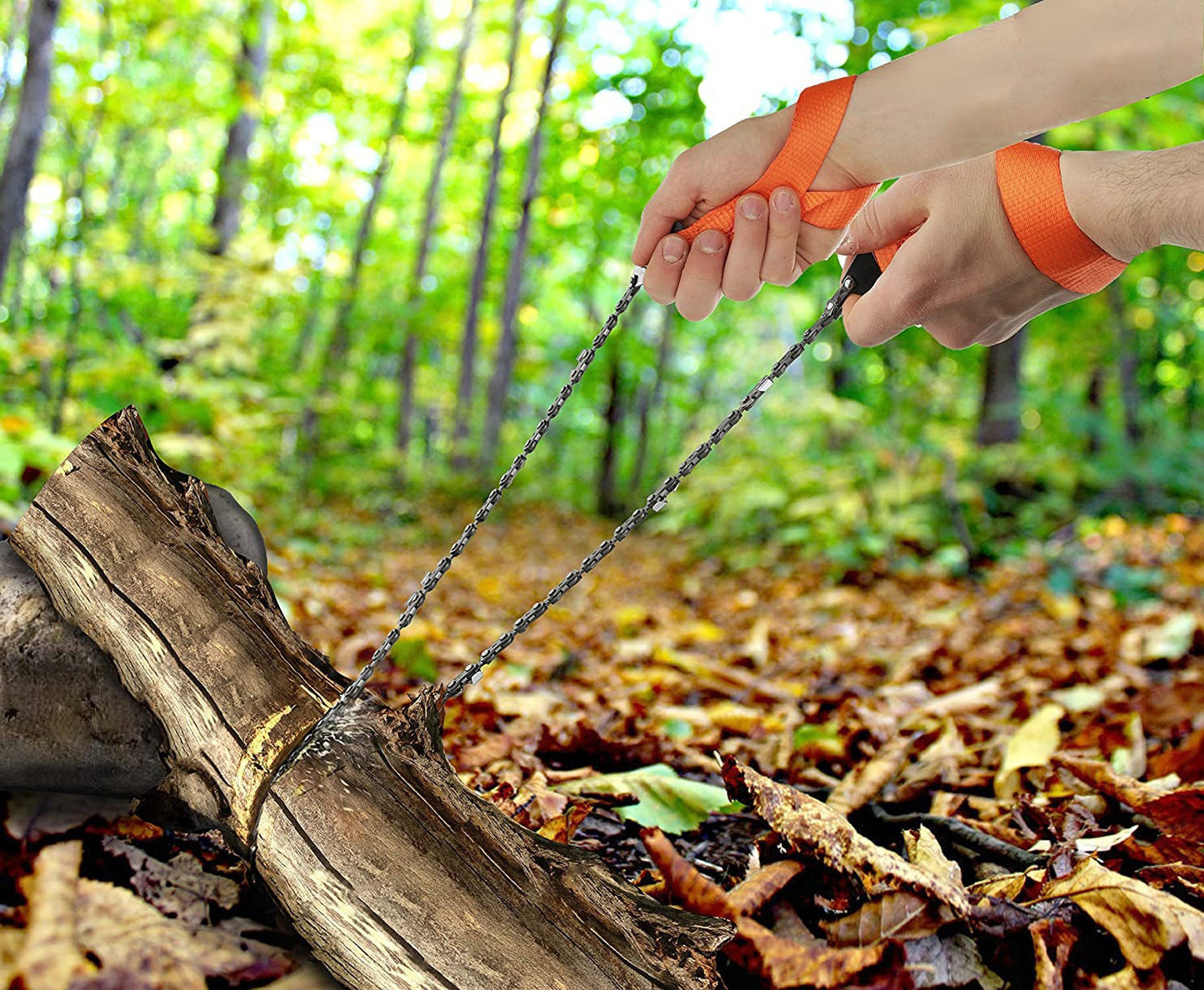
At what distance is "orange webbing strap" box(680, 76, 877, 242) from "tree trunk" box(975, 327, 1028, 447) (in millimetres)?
6045

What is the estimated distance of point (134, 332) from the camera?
7773 mm

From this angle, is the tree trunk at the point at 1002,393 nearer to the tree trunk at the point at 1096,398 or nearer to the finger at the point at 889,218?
the tree trunk at the point at 1096,398

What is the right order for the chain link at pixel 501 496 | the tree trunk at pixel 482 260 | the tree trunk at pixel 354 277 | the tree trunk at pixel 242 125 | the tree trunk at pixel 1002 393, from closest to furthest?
the chain link at pixel 501 496, the tree trunk at pixel 1002 393, the tree trunk at pixel 242 125, the tree trunk at pixel 354 277, the tree trunk at pixel 482 260

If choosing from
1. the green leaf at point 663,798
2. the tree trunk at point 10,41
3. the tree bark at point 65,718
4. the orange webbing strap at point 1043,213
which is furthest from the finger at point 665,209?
the tree trunk at point 10,41

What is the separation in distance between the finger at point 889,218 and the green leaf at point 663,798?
1.06 m

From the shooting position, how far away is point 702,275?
56.6 inches

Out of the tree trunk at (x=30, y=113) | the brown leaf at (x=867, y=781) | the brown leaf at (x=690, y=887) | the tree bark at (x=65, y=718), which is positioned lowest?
the brown leaf at (x=867, y=781)

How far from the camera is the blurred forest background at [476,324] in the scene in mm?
5879

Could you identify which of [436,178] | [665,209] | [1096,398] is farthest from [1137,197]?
[436,178]

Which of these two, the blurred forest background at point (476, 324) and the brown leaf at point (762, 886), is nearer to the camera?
the brown leaf at point (762, 886)

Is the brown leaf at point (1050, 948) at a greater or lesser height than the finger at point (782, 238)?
lesser

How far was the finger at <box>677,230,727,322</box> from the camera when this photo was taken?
4.62 feet

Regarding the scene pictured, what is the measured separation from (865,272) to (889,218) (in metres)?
0.10

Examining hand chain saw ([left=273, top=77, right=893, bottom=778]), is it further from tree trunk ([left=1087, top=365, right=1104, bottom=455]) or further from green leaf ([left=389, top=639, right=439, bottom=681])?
tree trunk ([left=1087, top=365, right=1104, bottom=455])
